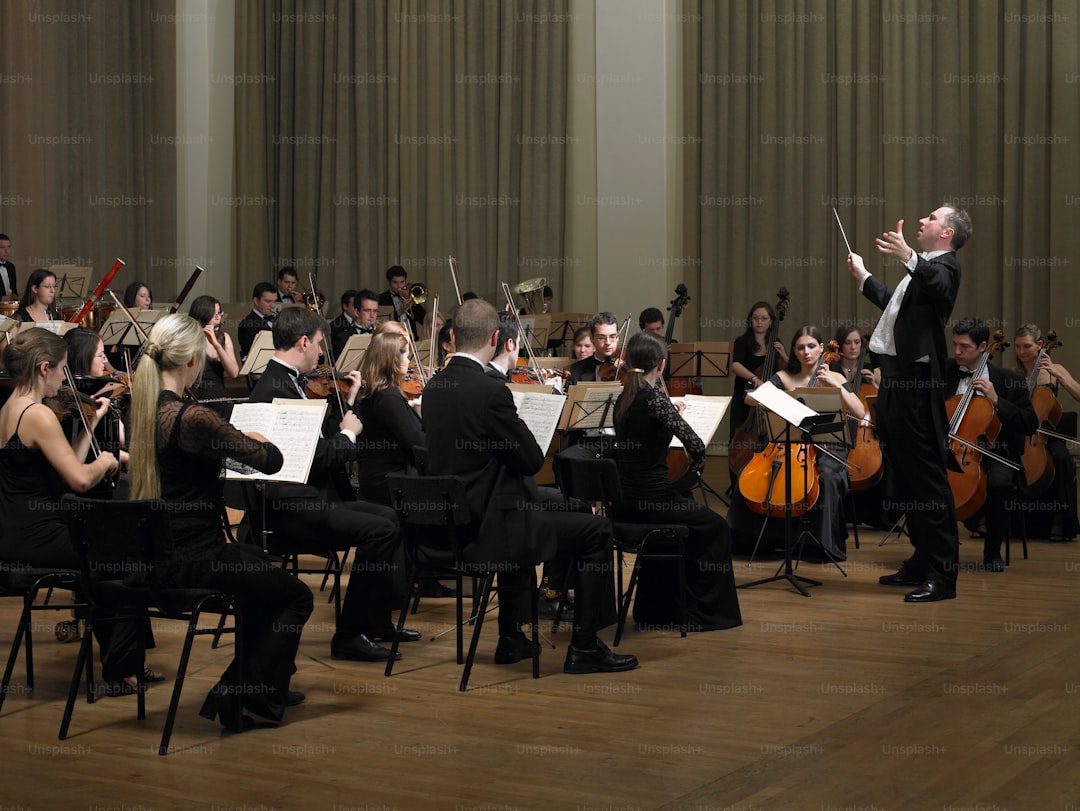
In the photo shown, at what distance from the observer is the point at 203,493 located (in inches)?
145

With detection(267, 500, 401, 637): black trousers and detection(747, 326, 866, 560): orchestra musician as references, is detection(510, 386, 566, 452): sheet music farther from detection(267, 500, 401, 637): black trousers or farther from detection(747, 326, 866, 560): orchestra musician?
detection(747, 326, 866, 560): orchestra musician

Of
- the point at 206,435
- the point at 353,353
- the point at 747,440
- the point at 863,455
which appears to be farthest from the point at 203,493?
the point at 863,455

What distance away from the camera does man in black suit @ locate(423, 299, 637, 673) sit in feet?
13.8

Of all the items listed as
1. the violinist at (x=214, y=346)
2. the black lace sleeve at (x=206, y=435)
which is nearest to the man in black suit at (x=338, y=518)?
the black lace sleeve at (x=206, y=435)

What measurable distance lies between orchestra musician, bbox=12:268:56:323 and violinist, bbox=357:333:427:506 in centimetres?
377

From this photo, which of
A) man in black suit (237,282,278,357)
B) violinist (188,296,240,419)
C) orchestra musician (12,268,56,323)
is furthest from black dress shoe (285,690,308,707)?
man in black suit (237,282,278,357)

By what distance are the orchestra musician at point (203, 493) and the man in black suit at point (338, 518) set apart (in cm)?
80

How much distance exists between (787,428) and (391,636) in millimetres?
2037

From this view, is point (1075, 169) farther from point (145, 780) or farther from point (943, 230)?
point (145, 780)

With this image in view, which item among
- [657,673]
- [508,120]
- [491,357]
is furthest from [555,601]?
[508,120]

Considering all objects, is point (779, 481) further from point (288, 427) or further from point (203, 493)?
point (203, 493)

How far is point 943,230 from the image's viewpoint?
5648 mm

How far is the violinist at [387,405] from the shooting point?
16.2ft

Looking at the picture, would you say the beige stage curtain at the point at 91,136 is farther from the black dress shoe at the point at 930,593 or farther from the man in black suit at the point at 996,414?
the black dress shoe at the point at 930,593
